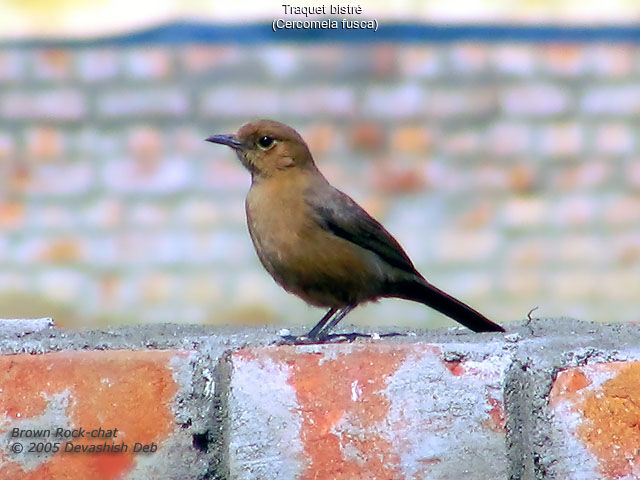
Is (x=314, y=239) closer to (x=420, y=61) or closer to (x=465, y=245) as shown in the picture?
(x=420, y=61)

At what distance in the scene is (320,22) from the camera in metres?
6.17

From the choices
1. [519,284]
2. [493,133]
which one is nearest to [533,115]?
[493,133]

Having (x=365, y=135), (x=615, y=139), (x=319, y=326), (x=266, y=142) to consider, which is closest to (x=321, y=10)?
(x=365, y=135)

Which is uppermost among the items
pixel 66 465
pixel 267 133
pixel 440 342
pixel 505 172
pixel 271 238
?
pixel 505 172

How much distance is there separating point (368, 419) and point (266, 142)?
2.19m

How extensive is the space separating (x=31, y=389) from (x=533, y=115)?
16.4ft

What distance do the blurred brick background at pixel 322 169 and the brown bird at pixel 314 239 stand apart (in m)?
2.62

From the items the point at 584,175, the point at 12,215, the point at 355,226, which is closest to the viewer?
the point at 355,226

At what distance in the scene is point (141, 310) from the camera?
641cm

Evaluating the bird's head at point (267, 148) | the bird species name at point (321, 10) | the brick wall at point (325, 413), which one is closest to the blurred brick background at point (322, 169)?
the bird species name at point (321, 10)

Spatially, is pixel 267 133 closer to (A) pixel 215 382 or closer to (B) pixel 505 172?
(A) pixel 215 382

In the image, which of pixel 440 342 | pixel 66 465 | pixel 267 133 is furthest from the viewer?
pixel 267 133

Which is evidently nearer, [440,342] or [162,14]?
[440,342]

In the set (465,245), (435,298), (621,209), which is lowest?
(435,298)
